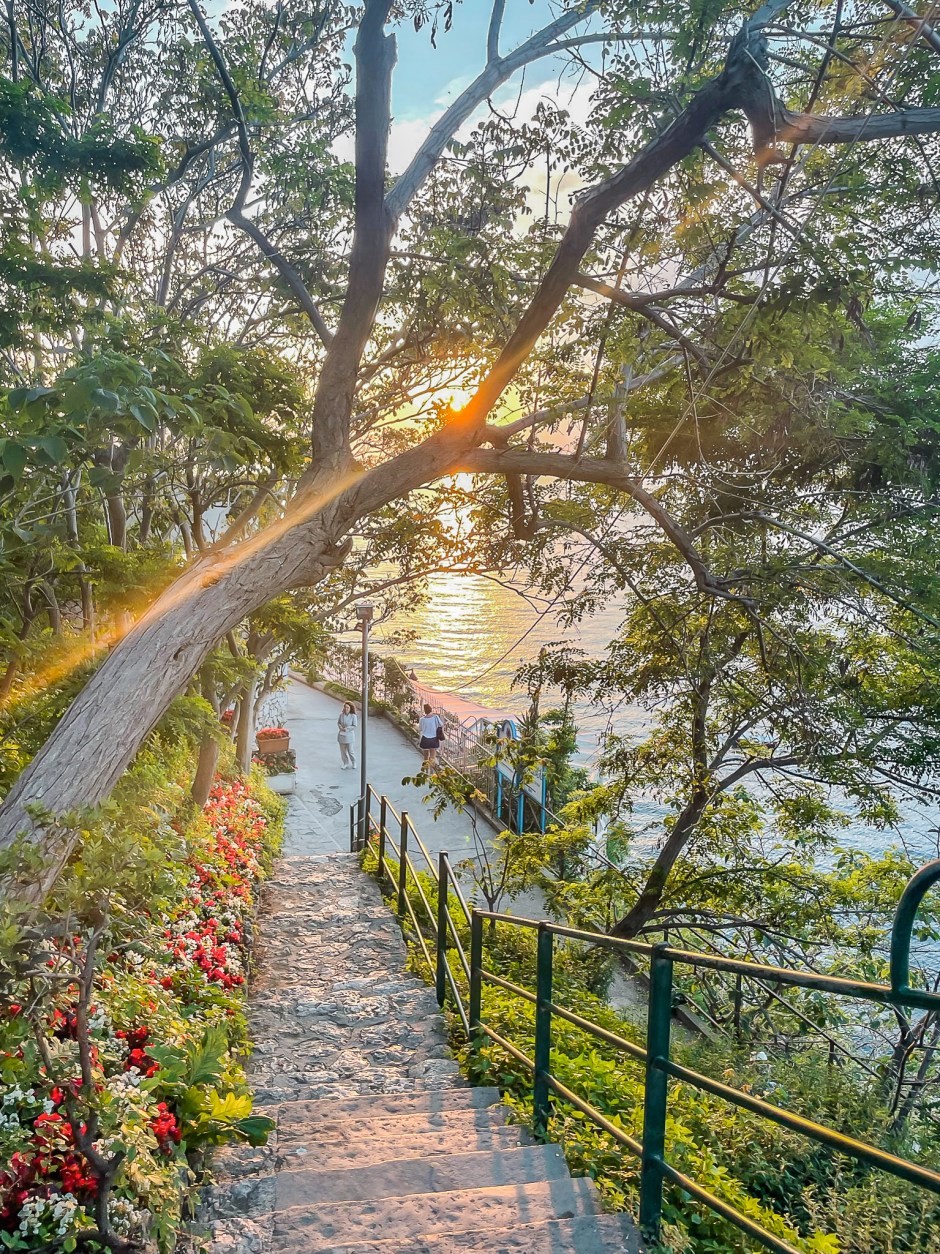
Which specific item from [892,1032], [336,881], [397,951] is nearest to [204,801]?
[336,881]

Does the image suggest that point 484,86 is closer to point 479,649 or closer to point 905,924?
point 905,924

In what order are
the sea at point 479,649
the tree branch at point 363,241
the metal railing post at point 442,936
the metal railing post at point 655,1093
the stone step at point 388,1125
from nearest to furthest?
the metal railing post at point 655,1093 < the stone step at point 388,1125 < the tree branch at point 363,241 < the metal railing post at point 442,936 < the sea at point 479,649

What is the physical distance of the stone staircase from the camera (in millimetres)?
2469

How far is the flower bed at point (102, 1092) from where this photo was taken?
2.23 metres

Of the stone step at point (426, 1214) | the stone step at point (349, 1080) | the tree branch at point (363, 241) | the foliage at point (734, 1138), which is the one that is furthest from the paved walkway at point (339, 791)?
the stone step at point (426, 1214)

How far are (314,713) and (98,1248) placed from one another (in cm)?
2245

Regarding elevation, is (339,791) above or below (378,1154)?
below

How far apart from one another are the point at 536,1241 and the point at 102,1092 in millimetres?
1440

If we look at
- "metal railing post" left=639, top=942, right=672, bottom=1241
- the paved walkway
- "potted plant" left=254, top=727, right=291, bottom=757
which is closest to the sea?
the paved walkway

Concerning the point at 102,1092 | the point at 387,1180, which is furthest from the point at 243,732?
the point at 102,1092

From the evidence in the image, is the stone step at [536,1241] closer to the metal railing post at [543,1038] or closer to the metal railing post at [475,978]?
the metal railing post at [543,1038]

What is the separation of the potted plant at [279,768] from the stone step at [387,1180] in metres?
13.2

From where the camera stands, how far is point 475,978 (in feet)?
14.9

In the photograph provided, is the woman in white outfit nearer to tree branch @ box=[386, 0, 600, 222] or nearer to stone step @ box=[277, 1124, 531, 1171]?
tree branch @ box=[386, 0, 600, 222]
